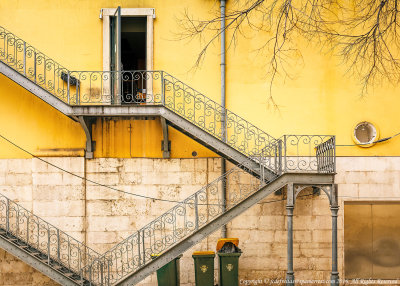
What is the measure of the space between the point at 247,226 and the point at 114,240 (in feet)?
10.6

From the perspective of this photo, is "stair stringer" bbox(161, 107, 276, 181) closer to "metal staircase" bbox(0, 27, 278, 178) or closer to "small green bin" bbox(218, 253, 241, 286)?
"metal staircase" bbox(0, 27, 278, 178)

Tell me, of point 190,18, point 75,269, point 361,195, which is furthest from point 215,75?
point 75,269

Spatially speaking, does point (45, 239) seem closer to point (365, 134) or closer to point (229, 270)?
point (229, 270)

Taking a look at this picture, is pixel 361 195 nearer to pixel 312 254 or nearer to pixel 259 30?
pixel 312 254

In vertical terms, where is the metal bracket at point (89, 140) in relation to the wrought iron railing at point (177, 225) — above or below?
above

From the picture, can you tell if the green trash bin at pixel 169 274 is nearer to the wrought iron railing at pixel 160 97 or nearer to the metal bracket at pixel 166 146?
the metal bracket at pixel 166 146

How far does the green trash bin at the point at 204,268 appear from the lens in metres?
12.7

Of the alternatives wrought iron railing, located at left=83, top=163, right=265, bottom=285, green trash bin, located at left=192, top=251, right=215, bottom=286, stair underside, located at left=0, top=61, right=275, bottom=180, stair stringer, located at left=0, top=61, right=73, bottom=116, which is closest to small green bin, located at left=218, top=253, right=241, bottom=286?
green trash bin, located at left=192, top=251, right=215, bottom=286

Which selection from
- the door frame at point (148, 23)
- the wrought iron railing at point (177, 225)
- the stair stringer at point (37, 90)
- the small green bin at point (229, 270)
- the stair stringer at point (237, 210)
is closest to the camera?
the stair stringer at point (237, 210)

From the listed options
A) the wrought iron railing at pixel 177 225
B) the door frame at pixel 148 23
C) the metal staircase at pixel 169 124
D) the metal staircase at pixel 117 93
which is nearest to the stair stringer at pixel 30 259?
the metal staircase at pixel 169 124

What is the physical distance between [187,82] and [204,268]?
446 centimetres

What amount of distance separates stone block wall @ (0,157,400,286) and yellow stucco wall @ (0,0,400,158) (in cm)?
37

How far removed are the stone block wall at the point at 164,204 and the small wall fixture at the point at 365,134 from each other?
1.32 feet

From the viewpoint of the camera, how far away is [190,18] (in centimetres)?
1380
